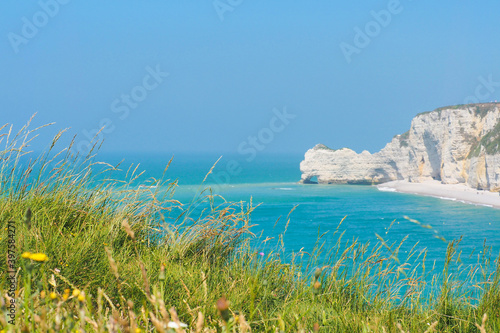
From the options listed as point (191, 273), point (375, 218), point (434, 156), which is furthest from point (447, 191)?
point (191, 273)

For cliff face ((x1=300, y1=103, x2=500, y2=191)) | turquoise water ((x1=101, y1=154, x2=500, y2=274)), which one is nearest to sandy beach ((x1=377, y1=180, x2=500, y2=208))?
cliff face ((x1=300, y1=103, x2=500, y2=191))

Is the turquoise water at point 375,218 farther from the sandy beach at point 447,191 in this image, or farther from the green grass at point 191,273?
the green grass at point 191,273

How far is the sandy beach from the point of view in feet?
159

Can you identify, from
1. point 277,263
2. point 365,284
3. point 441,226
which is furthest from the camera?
point 441,226

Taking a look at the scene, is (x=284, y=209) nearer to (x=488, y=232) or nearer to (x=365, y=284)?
(x=488, y=232)

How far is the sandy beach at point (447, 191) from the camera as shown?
48375mm

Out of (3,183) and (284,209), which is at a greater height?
(3,183)

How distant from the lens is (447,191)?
56750 mm

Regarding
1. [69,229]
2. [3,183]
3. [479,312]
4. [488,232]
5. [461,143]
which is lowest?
[488,232]

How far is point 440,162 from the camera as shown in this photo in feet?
208

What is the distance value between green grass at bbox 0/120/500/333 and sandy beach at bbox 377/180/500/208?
4842 centimetres

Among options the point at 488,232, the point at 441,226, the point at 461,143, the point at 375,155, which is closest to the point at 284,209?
the point at 441,226

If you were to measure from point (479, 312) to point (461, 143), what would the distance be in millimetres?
59981

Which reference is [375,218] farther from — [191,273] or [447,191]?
[191,273]
